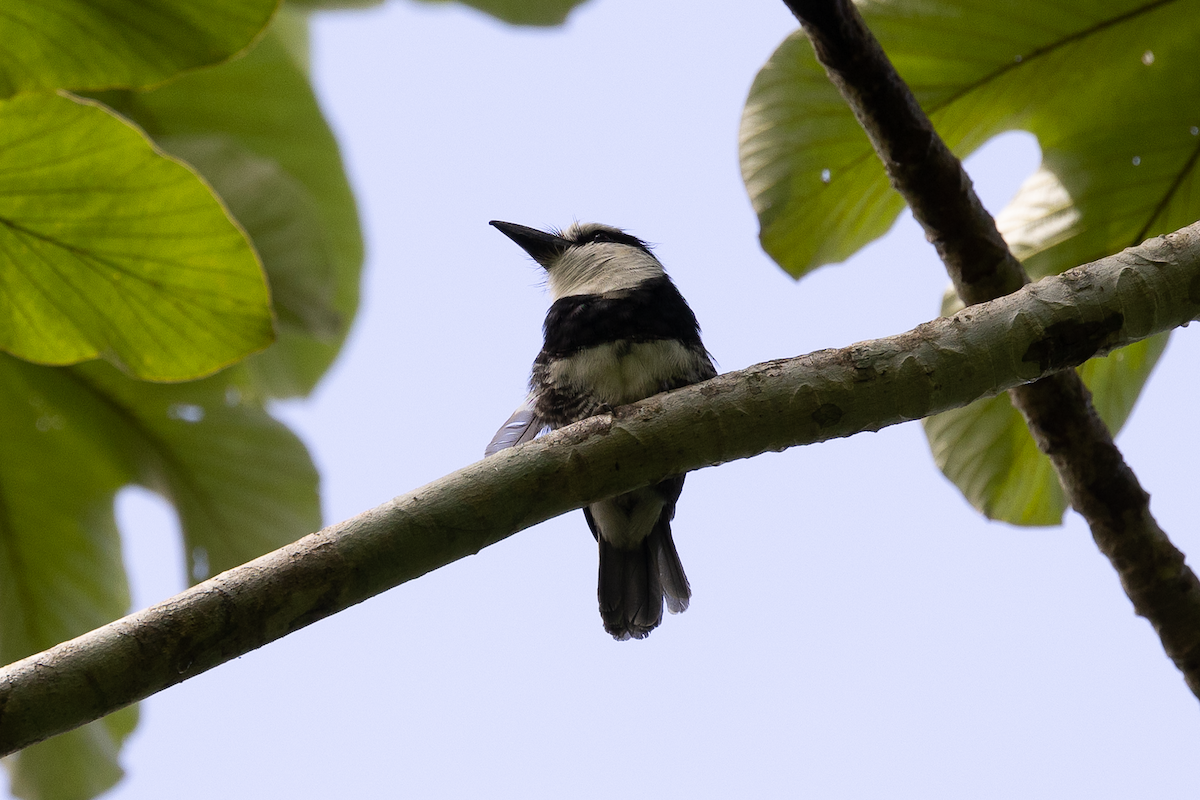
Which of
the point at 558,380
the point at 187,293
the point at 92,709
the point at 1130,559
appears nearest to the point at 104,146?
the point at 187,293

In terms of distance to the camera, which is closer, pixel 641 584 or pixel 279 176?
pixel 641 584

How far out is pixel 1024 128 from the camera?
1.90m

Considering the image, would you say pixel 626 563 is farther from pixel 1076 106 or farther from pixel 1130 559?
pixel 1076 106

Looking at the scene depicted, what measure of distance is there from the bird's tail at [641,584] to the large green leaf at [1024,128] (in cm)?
59

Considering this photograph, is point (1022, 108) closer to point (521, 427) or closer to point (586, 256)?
point (586, 256)

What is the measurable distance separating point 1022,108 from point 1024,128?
0.04 metres

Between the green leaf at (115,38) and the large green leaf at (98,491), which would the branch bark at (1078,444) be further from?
the large green leaf at (98,491)

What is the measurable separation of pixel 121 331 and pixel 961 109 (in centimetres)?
159

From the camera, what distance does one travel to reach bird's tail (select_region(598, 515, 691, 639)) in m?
1.81

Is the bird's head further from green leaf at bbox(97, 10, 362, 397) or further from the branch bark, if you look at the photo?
the branch bark

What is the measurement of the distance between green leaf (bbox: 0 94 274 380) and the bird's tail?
77 centimetres

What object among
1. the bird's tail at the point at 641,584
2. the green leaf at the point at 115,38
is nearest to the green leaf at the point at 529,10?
the green leaf at the point at 115,38

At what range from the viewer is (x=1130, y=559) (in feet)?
5.52

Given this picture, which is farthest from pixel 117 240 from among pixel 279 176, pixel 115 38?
pixel 279 176
